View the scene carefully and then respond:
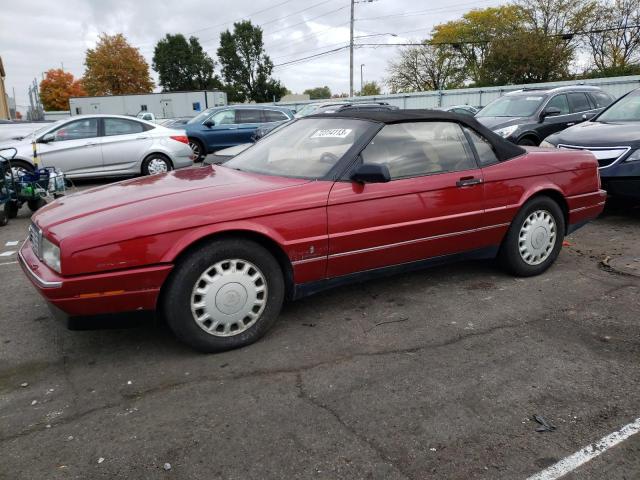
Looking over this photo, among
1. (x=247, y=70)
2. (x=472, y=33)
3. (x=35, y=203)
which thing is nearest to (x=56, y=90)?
(x=247, y=70)

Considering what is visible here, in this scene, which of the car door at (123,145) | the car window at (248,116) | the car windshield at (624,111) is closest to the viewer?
the car windshield at (624,111)

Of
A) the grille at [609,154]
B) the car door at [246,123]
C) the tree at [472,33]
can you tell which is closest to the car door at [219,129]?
the car door at [246,123]

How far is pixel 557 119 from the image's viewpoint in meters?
9.81

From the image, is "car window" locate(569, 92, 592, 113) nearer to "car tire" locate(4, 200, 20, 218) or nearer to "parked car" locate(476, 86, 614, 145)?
"parked car" locate(476, 86, 614, 145)

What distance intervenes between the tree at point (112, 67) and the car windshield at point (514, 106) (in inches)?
2500

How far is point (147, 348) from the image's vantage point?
3293 mm

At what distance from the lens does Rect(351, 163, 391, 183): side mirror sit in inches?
131

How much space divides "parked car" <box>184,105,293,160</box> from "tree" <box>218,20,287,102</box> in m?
62.9

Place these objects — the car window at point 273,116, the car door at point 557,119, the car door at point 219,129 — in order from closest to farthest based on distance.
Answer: the car door at point 557,119 < the car door at point 219,129 < the car window at point 273,116

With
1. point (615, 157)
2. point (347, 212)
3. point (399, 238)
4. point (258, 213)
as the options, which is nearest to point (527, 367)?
point (399, 238)

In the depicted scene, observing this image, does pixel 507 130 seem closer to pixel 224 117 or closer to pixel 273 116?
pixel 273 116

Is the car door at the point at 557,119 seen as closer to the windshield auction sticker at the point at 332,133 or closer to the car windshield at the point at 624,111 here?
the car windshield at the point at 624,111

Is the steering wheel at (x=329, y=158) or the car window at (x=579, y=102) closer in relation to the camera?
the steering wheel at (x=329, y=158)

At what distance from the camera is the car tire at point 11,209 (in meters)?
7.67
